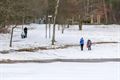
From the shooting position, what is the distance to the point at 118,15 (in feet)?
362

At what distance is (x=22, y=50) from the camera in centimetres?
3950

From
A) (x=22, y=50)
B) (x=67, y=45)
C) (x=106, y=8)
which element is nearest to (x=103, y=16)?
(x=106, y=8)
